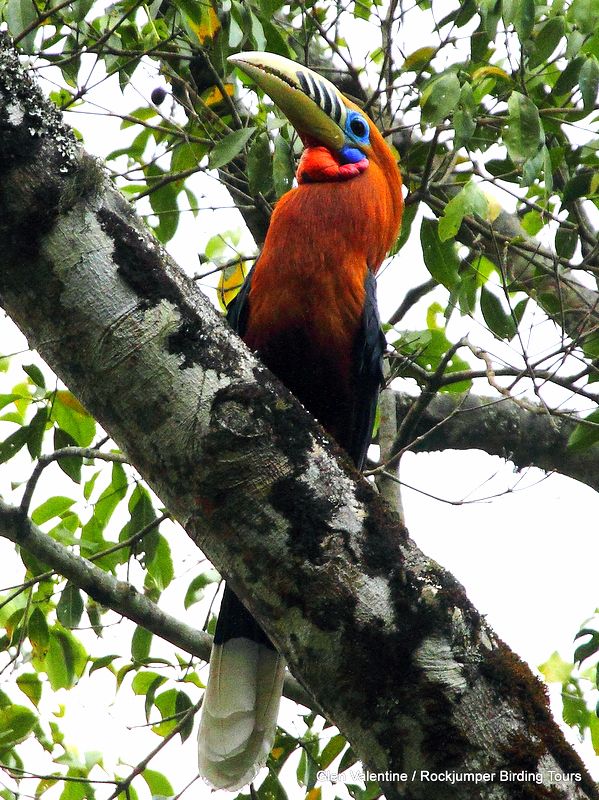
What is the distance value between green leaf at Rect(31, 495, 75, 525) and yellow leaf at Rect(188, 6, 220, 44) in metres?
1.80

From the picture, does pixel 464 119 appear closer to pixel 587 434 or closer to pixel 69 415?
pixel 587 434

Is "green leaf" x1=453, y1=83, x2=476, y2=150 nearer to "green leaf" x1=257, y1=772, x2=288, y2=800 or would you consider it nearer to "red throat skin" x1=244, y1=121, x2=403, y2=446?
"red throat skin" x1=244, y1=121, x2=403, y2=446

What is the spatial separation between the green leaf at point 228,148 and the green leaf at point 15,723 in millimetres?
2102

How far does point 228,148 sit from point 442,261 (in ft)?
2.96

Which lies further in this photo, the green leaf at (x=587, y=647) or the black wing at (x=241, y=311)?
the black wing at (x=241, y=311)

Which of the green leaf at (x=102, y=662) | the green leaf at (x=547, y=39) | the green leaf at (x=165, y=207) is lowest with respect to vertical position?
the green leaf at (x=102, y=662)

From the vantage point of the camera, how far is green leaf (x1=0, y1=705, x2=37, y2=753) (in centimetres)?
347

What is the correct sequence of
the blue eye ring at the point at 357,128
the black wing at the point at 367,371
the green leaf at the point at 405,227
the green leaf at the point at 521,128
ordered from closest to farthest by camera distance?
1. the green leaf at the point at 521,128
2. the black wing at the point at 367,371
3. the blue eye ring at the point at 357,128
4. the green leaf at the point at 405,227

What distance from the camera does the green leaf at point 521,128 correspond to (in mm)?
2844

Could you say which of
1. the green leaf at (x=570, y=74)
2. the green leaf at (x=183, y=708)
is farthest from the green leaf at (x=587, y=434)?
the green leaf at (x=183, y=708)

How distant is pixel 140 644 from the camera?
368 cm

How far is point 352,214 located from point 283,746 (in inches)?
78.6

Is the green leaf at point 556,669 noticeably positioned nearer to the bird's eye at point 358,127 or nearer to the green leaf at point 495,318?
the green leaf at point 495,318

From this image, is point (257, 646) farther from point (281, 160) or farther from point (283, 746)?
point (281, 160)
